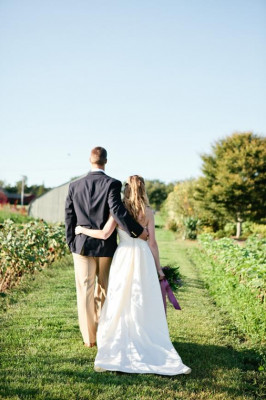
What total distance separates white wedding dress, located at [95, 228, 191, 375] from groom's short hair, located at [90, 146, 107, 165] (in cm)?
77

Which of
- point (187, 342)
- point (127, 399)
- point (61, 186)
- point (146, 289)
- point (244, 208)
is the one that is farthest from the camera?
point (244, 208)

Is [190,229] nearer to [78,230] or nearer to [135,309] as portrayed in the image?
[78,230]

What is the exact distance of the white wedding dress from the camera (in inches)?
144

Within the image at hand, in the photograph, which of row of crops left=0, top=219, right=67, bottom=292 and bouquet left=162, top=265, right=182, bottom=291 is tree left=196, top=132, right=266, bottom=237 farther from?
bouquet left=162, top=265, right=182, bottom=291

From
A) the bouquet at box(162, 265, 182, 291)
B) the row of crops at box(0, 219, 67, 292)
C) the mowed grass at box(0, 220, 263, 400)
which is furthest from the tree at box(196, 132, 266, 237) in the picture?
the bouquet at box(162, 265, 182, 291)

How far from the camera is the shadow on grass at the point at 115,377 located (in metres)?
3.30

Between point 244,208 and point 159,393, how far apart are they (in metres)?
20.7

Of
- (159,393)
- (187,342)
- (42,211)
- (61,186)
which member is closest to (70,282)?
(187,342)

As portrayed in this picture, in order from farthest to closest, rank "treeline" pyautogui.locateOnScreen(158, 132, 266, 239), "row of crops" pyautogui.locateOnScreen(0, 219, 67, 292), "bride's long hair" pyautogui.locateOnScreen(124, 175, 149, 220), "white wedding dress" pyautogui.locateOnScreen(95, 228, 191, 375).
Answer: "treeline" pyautogui.locateOnScreen(158, 132, 266, 239) < "row of crops" pyautogui.locateOnScreen(0, 219, 67, 292) < "bride's long hair" pyautogui.locateOnScreen(124, 175, 149, 220) < "white wedding dress" pyautogui.locateOnScreen(95, 228, 191, 375)

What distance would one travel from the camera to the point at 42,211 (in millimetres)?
23531

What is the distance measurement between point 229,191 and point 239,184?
672 millimetres

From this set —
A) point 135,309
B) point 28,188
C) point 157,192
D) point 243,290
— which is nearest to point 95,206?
point 135,309

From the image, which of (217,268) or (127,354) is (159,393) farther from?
(217,268)

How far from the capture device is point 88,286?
14.1ft
